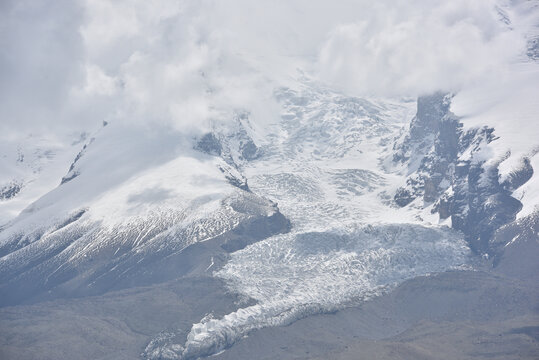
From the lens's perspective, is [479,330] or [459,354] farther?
[479,330]

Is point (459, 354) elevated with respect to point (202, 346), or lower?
lower

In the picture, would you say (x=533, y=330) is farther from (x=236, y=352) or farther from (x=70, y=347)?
(x=70, y=347)

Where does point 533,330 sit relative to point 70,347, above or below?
below

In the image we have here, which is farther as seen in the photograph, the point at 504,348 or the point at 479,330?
the point at 479,330

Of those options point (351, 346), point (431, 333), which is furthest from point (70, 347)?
point (431, 333)

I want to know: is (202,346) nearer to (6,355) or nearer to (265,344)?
(265,344)

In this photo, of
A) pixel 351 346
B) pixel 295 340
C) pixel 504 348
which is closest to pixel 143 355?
pixel 295 340

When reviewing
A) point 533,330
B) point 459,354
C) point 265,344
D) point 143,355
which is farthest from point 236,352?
point 533,330

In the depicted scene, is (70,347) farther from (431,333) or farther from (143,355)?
(431,333)
